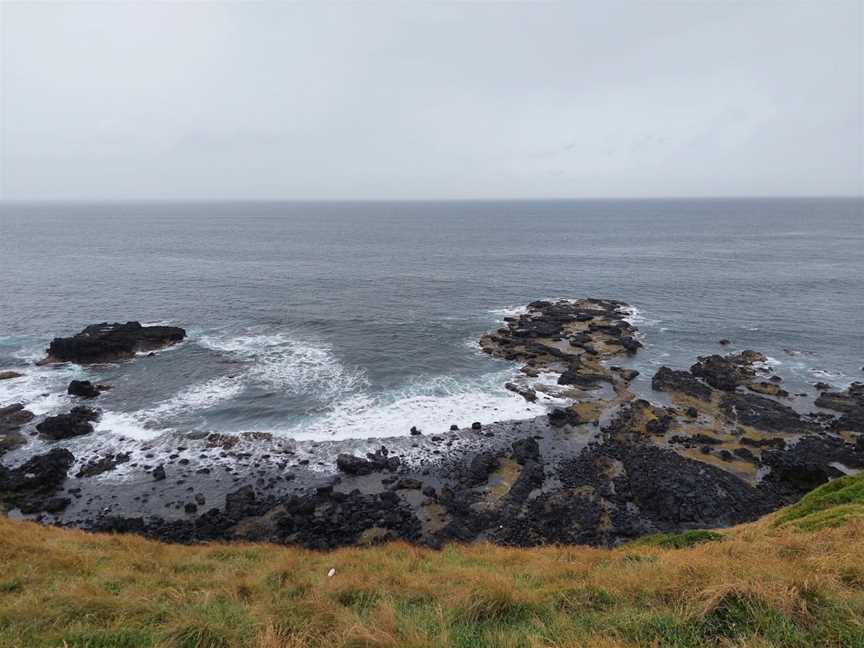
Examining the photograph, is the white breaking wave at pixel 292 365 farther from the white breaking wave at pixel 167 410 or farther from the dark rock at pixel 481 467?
the dark rock at pixel 481 467

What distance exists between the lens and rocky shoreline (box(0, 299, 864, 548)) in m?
26.9

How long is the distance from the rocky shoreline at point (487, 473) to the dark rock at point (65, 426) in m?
0.12

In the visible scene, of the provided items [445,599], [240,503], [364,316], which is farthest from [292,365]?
[445,599]

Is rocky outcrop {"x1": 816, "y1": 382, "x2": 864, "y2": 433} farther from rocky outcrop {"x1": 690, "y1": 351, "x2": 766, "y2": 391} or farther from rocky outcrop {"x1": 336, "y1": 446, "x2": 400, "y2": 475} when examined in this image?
rocky outcrop {"x1": 336, "y1": 446, "x2": 400, "y2": 475}

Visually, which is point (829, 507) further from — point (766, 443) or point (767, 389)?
point (767, 389)

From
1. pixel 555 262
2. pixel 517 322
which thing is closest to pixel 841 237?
pixel 555 262

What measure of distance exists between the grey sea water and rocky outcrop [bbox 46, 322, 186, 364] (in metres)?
2.12

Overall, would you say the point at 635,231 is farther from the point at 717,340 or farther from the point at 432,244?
the point at 717,340

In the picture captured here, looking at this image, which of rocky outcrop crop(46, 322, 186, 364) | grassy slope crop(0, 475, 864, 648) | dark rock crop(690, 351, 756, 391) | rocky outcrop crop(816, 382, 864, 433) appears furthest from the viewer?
rocky outcrop crop(46, 322, 186, 364)

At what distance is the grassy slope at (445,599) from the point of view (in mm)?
8633

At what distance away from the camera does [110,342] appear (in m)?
49.7

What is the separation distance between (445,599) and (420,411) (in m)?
28.5

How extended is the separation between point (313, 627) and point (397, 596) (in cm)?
294

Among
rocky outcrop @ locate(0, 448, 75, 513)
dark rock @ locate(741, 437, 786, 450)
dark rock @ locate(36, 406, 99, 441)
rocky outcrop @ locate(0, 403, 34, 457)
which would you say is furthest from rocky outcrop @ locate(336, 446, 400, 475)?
dark rock @ locate(741, 437, 786, 450)
